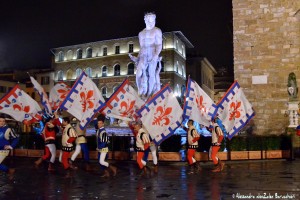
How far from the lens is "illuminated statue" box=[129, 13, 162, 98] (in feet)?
110

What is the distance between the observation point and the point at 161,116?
11430 millimetres

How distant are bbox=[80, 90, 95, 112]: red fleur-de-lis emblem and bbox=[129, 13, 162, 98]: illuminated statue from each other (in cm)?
2216

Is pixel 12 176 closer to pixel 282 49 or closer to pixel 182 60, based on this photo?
pixel 282 49

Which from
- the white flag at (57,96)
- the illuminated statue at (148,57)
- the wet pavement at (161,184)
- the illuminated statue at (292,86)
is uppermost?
the illuminated statue at (148,57)

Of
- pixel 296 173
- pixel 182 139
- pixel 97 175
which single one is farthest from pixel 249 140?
pixel 97 175

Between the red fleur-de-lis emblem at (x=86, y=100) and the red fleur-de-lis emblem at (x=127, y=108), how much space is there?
110 centimetres

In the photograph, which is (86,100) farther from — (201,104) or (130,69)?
(130,69)

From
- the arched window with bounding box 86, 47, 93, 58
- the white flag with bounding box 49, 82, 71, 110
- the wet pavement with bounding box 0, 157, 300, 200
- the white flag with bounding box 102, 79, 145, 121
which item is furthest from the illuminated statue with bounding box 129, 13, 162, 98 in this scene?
the arched window with bounding box 86, 47, 93, 58

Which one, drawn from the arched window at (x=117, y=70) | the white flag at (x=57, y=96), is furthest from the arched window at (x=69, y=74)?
the white flag at (x=57, y=96)

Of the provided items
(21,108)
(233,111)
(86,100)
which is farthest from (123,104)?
A: (21,108)

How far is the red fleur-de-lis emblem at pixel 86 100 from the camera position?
451 inches

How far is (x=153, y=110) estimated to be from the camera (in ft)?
37.5

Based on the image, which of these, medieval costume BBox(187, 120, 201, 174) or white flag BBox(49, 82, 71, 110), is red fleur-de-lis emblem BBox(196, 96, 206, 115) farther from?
white flag BBox(49, 82, 71, 110)

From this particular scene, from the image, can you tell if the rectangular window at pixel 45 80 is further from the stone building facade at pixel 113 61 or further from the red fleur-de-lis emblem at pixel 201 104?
the red fleur-de-lis emblem at pixel 201 104
